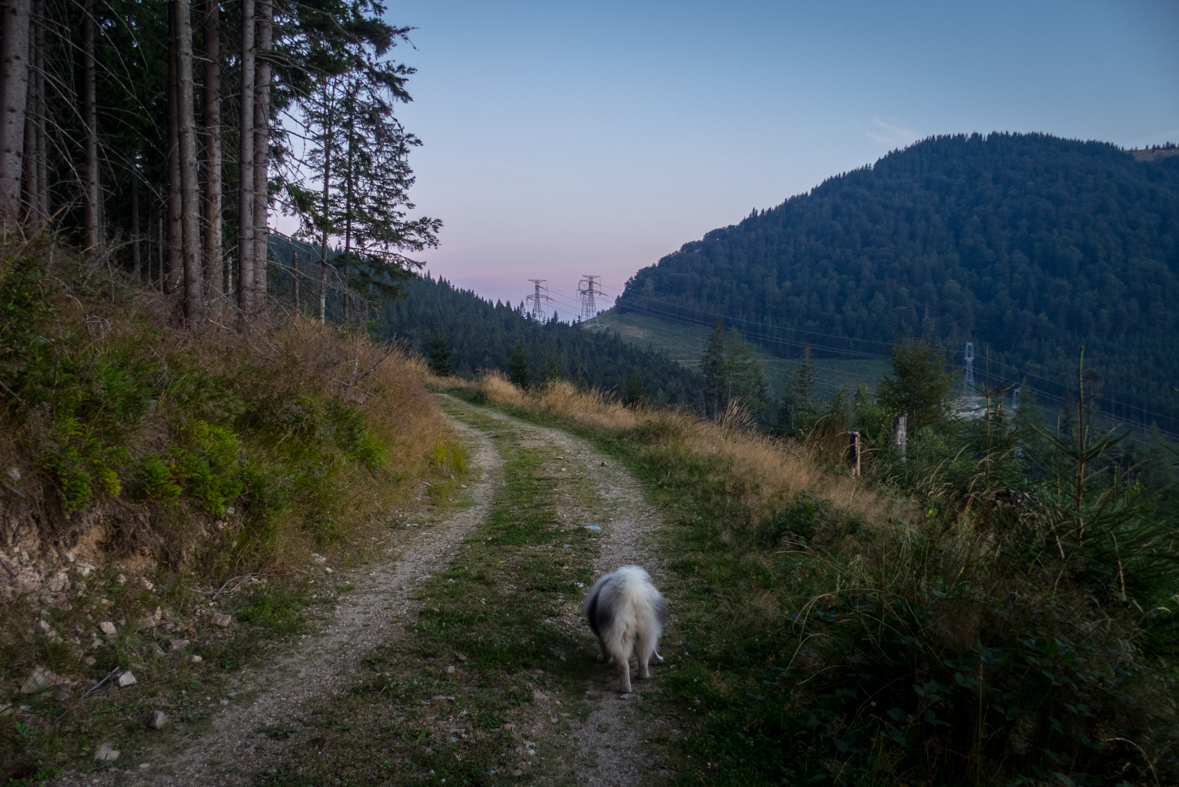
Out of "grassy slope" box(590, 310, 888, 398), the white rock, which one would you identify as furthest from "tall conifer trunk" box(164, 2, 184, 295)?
"grassy slope" box(590, 310, 888, 398)

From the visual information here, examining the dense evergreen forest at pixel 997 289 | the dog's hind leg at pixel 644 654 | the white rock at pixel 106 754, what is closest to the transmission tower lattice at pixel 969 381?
the dog's hind leg at pixel 644 654

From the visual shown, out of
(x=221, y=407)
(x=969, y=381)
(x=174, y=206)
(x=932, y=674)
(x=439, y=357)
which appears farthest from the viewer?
(x=439, y=357)

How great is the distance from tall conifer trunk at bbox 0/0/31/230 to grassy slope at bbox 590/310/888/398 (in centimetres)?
8580

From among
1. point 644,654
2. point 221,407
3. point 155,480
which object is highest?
point 221,407

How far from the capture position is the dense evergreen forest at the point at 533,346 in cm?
8681

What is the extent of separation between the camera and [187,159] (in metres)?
7.67

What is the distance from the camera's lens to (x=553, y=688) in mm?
3689

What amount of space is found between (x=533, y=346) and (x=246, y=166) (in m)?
100

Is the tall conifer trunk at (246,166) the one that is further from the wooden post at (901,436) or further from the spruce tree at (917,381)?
the spruce tree at (917,381)

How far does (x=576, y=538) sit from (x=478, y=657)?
3.05 metres

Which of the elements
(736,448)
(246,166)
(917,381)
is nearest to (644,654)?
(736,448)

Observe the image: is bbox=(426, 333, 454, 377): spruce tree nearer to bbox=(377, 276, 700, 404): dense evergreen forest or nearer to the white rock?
bbox=(377, 276, 700, 404): dense evergreen forest

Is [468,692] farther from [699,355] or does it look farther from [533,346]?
[699,355]

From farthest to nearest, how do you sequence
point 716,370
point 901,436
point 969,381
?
point 716,370 < point 901,436 < point 969,381
